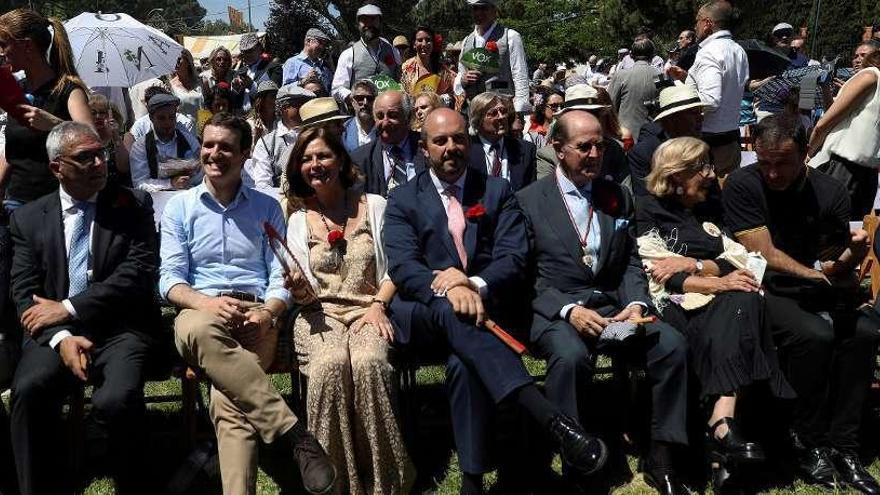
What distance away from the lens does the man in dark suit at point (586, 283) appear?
4.16 metres

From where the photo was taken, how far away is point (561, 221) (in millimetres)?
4586

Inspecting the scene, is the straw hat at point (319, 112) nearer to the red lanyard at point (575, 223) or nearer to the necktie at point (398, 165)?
the necktie at point (398, 165)

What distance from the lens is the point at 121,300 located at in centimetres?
425

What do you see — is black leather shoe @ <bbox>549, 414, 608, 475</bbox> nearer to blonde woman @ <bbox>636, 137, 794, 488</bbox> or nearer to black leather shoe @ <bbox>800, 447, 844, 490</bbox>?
blonde woman @ <bbox>636, 137, 794, 488</bbox>

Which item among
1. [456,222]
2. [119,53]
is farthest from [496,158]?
[119,53]

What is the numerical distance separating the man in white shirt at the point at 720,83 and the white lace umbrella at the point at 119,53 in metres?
7.90

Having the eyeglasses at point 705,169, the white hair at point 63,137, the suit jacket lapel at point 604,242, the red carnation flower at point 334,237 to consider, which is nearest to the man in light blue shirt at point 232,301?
the red carnation flower at point 334,237

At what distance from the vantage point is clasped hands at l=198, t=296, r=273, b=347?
407 cm

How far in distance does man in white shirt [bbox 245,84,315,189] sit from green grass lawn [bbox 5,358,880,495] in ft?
7.17

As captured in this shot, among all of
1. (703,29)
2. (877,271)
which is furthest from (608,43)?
(877,271)

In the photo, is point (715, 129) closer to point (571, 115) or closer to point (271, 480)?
point (571, 115)

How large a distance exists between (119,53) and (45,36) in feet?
26.5

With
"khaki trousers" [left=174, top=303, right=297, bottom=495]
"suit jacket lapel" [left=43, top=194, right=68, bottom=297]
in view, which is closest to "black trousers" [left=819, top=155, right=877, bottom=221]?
"khaki trousers" [left=174, top=303, right=297, bottom=495]

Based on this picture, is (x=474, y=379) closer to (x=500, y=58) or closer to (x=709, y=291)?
(x=709, y=291)
